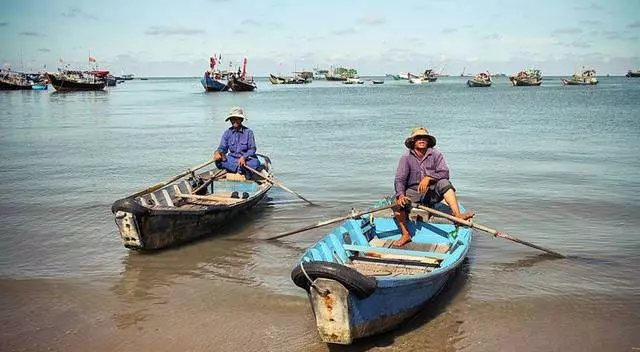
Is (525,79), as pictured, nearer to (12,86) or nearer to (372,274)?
(12,86)

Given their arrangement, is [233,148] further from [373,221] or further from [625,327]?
[625,327]

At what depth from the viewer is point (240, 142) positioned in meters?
10.4

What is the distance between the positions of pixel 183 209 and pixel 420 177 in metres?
3.52

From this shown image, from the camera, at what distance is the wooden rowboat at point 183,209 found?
745 centimetres

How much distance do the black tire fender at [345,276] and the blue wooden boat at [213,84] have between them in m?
64.2

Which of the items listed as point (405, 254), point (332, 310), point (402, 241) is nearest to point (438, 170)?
point (402, 241)

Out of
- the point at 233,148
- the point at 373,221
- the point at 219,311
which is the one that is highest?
the point at 233,148

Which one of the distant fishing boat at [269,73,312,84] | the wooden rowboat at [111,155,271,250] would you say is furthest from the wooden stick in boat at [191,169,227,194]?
the distant fishing boat at [269,73,312,84]

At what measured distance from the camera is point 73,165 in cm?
1567

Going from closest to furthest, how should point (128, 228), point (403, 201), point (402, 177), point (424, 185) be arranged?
point (403, 201), point (424, 185), point (402, 177), point (128, 228)

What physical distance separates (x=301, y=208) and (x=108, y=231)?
12.3 feet

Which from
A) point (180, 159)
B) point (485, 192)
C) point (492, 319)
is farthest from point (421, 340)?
point (180, 159)

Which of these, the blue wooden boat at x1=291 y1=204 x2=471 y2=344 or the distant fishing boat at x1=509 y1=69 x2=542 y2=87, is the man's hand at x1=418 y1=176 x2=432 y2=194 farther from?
the distant fishing boat at x1=509 y1=69 x2=542 y2=87

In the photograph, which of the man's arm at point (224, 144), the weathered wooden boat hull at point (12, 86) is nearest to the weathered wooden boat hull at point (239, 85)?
the weathered wooden boat hull at point (12, 86)
